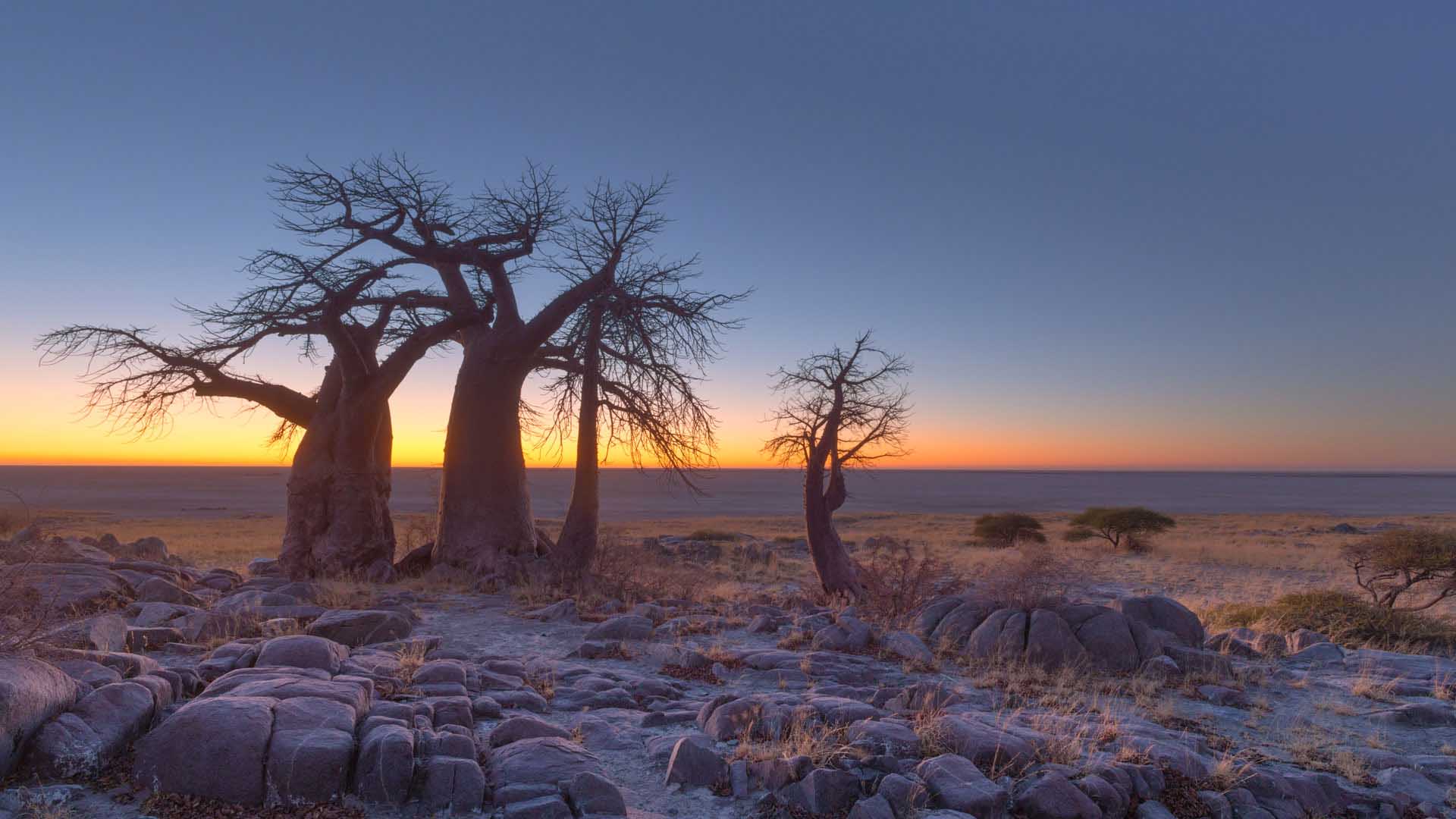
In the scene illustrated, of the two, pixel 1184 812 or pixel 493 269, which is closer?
pixel 1184 812

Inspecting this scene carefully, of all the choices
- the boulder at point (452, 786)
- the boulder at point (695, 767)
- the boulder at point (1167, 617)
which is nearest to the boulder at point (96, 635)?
the boulder at point (452, 786)

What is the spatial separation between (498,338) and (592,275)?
6.72ft

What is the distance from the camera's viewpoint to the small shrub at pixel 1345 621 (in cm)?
1209

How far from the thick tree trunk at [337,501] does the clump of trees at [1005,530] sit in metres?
25.3

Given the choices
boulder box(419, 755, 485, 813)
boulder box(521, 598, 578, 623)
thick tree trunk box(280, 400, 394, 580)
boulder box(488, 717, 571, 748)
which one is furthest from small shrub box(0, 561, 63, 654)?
thick tree trunk box(280, 400, 394, 580)

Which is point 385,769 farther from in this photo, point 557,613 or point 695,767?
point 557,613

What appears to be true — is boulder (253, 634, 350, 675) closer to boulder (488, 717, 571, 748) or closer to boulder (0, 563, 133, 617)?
boulder (488, 717, 571, 748)

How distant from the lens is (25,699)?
480 cm

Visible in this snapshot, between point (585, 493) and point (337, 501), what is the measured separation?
428cm

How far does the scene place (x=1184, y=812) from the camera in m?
5.32

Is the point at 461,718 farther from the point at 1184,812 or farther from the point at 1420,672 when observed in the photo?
the point at 1420,672

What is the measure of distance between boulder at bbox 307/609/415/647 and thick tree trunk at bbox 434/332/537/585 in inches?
197

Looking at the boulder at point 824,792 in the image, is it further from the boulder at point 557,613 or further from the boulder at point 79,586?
the boulder at point 79,586

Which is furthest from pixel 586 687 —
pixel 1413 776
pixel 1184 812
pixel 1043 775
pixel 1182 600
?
pixel 1182 600
